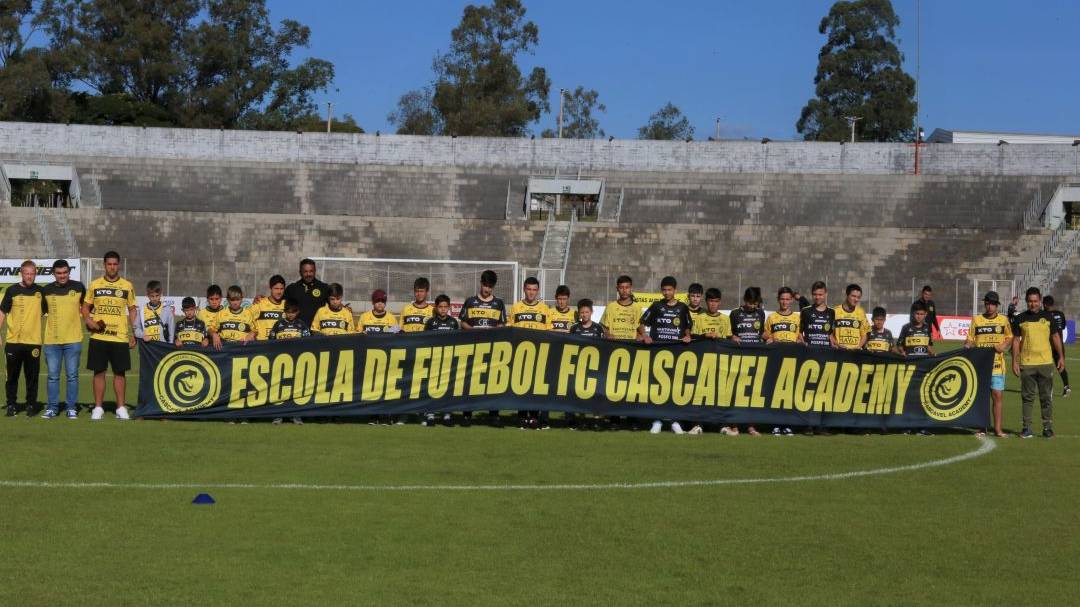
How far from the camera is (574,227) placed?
2029 inches

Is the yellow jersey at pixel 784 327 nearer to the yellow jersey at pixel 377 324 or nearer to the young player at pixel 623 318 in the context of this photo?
the young player at pixel 623 318

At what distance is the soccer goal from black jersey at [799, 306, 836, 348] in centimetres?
3073

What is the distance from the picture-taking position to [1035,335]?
15617 millimetres

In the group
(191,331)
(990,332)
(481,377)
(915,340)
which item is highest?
(990,332)

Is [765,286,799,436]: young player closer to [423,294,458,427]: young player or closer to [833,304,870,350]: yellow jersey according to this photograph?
[833,304,870,350]: yellow jersey

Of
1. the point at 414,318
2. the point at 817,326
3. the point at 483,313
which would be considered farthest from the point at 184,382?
the point at 817,326

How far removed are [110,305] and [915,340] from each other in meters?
10.8

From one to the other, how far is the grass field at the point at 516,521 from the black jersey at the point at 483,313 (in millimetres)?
2364

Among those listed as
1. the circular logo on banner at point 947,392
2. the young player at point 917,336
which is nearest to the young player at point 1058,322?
the circular logo on banner at point 947,392

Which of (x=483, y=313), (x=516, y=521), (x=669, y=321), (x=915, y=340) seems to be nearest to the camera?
(x=516, y=521)

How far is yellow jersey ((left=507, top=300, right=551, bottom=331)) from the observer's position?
16.2 meters

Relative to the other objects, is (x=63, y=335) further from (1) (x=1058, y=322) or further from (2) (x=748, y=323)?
(1) (x=1058, y=322)

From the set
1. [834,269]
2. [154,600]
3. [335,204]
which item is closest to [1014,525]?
[154,600]

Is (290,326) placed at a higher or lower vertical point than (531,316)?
lower
